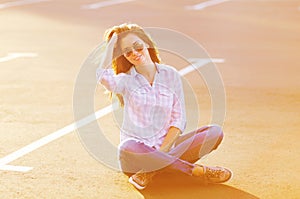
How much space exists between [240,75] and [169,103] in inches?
163

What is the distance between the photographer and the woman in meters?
5.20

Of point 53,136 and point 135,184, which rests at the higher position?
point 135,184

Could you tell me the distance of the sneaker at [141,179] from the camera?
524 cm

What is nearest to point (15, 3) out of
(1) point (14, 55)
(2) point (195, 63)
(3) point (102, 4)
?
(3) point (102, 4)

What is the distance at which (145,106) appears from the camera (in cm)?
520

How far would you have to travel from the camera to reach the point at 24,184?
5359 millimetres

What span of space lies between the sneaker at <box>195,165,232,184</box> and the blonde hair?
81 cm

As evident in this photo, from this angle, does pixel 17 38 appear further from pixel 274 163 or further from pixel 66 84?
pixel 274 163

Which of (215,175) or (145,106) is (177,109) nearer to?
(145,106)

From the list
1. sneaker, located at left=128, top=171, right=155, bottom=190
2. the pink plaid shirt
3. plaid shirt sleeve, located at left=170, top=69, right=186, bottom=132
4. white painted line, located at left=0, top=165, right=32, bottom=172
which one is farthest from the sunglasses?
white painted line, located at left=0, top=165, right=32, bottom=172

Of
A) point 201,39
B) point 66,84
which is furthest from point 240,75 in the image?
point 201,39

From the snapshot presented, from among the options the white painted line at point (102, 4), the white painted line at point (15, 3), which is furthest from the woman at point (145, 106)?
the white painted line at point (15, 3)

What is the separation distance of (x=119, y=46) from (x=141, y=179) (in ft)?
3.23

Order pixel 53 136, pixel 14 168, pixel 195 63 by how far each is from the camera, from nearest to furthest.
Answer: pixel 14 168 → pixel 53 136 → pixel 195 63
